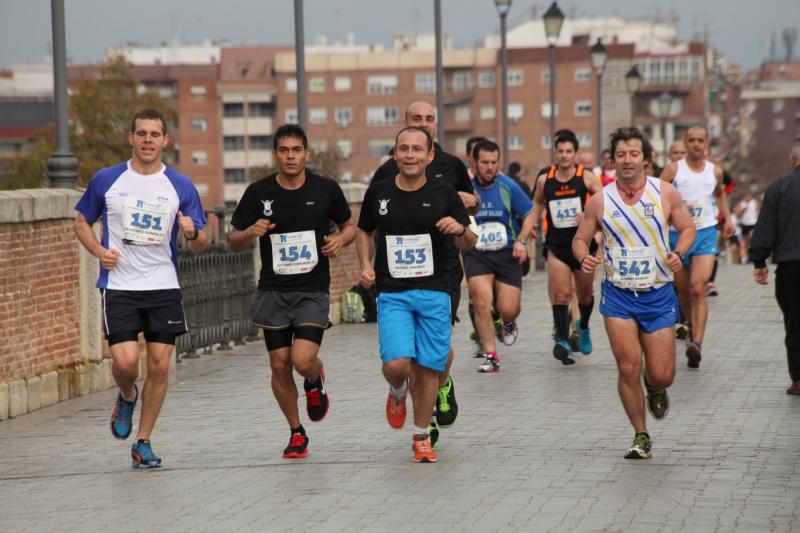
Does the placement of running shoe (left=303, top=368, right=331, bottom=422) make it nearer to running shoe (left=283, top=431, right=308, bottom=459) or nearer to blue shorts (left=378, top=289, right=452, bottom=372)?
running shoe (left=283, top=431, right=308, bottom=459)

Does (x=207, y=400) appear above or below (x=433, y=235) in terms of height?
below

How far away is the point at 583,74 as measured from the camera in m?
147

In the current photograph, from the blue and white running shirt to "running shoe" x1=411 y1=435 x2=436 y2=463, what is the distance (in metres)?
1.64

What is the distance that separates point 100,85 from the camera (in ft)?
257

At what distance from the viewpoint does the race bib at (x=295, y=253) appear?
10023mm

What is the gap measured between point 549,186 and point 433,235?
5.84 meters

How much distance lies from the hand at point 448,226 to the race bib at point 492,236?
514 centimetres

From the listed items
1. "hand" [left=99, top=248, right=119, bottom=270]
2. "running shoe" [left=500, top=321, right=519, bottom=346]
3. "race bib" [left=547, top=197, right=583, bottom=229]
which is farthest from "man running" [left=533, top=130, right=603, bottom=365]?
"hand" [left=99, top=248, right=119, bottom=270]

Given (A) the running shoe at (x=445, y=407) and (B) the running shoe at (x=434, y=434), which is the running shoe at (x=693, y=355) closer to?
(A) the running shoe at (x=445, y=407)

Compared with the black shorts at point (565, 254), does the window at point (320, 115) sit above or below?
above

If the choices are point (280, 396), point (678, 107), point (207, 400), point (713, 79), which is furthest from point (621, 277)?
point (713, 79)

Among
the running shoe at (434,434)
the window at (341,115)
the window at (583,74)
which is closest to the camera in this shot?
the running shoe at (434,434)

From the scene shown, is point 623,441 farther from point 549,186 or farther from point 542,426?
point 549,186

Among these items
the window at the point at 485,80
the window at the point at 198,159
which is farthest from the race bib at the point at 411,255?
the window at the point at 198,159
